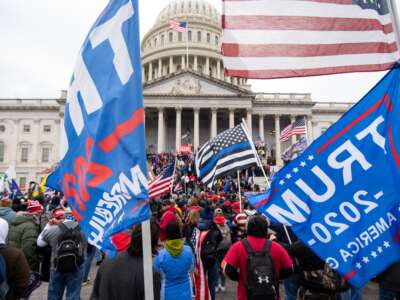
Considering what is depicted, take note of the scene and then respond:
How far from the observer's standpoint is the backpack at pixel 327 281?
396 cm

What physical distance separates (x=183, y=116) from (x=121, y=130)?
1924 inches

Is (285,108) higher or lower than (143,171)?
higher

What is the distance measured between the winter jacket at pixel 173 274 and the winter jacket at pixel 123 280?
99 cm

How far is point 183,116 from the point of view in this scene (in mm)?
51656

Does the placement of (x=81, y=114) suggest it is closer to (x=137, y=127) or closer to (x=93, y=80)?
(x=93, y=80)

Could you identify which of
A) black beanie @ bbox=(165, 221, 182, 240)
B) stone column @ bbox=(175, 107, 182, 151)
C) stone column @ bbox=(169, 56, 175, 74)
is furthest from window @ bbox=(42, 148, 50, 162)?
black beanie @ bbox=(165, 221, 182, 240)

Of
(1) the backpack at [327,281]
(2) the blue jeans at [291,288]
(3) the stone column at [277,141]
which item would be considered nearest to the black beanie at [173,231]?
(1) the backpack at [327,281]

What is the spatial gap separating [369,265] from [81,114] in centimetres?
305

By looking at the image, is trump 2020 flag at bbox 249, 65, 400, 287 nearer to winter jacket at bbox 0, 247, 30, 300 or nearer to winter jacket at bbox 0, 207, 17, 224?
winter jacket at bbox 0, 247, 30, 300

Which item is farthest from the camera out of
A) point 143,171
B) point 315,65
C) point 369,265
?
point 315,65

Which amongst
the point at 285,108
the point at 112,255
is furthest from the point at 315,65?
the point at 285,108

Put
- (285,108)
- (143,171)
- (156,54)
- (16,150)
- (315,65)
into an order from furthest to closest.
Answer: (156,54), (16,150), (285,108), (315,65), (143,171)

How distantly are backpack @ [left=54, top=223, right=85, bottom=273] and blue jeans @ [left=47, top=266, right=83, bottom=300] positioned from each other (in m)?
0.24

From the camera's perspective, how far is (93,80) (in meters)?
3.41
